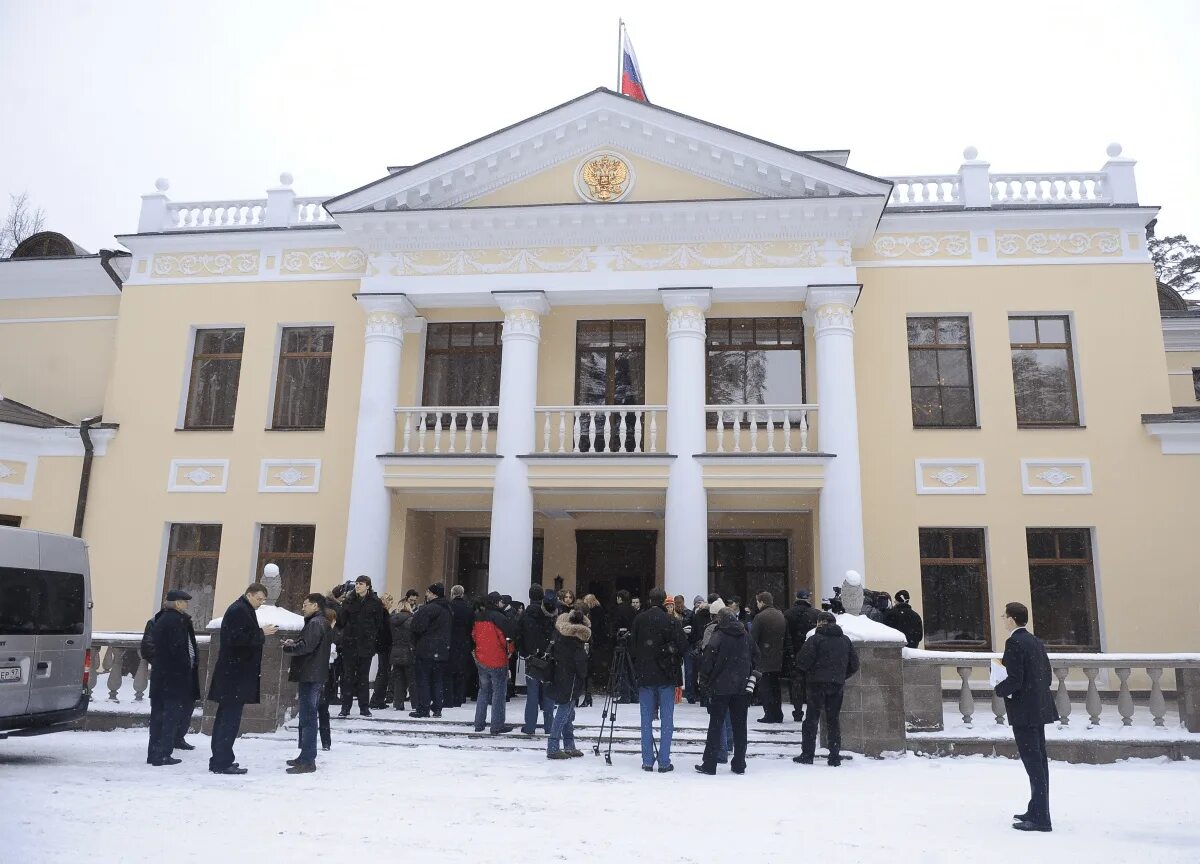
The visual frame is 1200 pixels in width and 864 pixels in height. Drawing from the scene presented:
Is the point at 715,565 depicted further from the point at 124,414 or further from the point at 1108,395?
the point at 124,414

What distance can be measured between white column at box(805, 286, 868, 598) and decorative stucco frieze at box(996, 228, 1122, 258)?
3.16m

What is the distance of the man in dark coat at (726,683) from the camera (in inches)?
320

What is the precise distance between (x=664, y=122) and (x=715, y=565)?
7.89 metres

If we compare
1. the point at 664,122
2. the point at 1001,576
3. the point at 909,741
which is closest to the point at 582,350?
the point at 664,122

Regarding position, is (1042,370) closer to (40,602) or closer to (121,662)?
(121,662)

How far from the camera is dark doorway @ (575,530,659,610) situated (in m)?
16.9

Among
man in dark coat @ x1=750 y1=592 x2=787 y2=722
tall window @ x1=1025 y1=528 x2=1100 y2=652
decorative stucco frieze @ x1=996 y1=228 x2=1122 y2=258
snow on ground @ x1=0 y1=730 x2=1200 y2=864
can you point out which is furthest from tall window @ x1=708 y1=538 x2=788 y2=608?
snow on ground @ x1=0 y1=730 x2=1200 y2=864

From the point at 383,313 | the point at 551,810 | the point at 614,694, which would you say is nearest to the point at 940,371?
the point at 614,694

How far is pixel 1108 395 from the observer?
49.4 ft

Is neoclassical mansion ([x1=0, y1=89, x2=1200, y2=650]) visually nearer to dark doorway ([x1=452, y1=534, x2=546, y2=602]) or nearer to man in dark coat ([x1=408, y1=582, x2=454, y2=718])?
dark doorway ([x1=452, y1=534, x2=546, y2=602])

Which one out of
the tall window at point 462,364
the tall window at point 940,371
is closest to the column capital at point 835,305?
the tall window at point 940,371

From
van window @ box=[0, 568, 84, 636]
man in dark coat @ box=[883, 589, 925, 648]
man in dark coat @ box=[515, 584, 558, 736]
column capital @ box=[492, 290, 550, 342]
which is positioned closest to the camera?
van window @ box=[0, 568, 84, 636]

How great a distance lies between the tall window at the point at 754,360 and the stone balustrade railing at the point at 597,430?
1455mm

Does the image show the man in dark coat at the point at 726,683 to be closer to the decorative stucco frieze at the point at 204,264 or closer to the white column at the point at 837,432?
the white column at the point at 837,432
